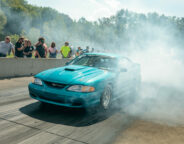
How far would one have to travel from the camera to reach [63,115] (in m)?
5.23

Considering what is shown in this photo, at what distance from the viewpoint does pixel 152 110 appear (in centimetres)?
636

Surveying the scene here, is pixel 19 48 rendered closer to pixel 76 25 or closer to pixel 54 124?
pixel 54 124

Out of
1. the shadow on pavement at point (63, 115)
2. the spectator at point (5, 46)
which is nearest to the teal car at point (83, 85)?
the shadow on pavement at point (63, 115)

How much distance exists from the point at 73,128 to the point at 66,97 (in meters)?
0.76

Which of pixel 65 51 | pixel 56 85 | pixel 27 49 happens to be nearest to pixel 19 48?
pixel 27 49

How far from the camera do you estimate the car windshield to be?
646cm

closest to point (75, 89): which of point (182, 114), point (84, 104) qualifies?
point (84, 104)

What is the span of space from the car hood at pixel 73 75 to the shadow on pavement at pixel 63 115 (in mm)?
772

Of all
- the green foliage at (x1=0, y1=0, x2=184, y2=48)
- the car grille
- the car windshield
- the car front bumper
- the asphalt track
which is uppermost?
the green foliage at (x1=0, y1=0, x2=184, y2=48)

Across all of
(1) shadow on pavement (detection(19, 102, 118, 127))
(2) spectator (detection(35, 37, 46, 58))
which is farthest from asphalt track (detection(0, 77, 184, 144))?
(2) spectator (detection(35, 37, 46, 58))

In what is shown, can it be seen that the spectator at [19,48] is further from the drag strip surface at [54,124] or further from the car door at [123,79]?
the car door at [123,79]

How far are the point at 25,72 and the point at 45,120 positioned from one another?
25.6ft

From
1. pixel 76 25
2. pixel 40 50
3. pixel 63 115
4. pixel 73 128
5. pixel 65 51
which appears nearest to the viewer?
pixel 73 128

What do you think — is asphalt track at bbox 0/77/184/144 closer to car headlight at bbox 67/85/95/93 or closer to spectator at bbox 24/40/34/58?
car headlight at bbox 67/85/95/93
